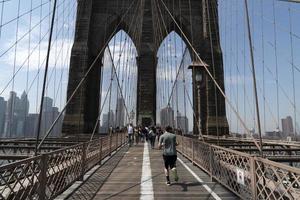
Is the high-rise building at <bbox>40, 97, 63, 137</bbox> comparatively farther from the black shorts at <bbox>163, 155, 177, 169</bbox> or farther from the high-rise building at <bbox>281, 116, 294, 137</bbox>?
the high-rise building at <bbox>281, 116, 294, 137</bbox>

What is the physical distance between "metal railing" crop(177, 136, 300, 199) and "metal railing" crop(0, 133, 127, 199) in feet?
11.6

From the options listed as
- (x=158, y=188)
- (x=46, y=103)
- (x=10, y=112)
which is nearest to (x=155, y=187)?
(x=158, y=188)

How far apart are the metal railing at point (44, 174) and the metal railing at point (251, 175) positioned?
355 cm

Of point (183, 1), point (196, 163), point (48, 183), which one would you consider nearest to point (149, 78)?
point (183, 1)

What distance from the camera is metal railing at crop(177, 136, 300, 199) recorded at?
13.8 ft

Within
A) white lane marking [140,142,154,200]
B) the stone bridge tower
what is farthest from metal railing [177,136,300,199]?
the stone bridge tower

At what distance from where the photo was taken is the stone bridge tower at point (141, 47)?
34062 millimetres

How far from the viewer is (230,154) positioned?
6875 mm

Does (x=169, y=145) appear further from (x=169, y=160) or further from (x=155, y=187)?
(x=155, y=187)

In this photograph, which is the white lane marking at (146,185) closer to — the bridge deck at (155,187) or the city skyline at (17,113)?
the bridge deck at (155,187)

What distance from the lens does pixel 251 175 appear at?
5.48m

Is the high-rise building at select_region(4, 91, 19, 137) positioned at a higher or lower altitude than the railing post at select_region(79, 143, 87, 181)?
higher

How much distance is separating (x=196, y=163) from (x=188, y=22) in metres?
30.5

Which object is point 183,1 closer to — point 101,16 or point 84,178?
point 101,16
